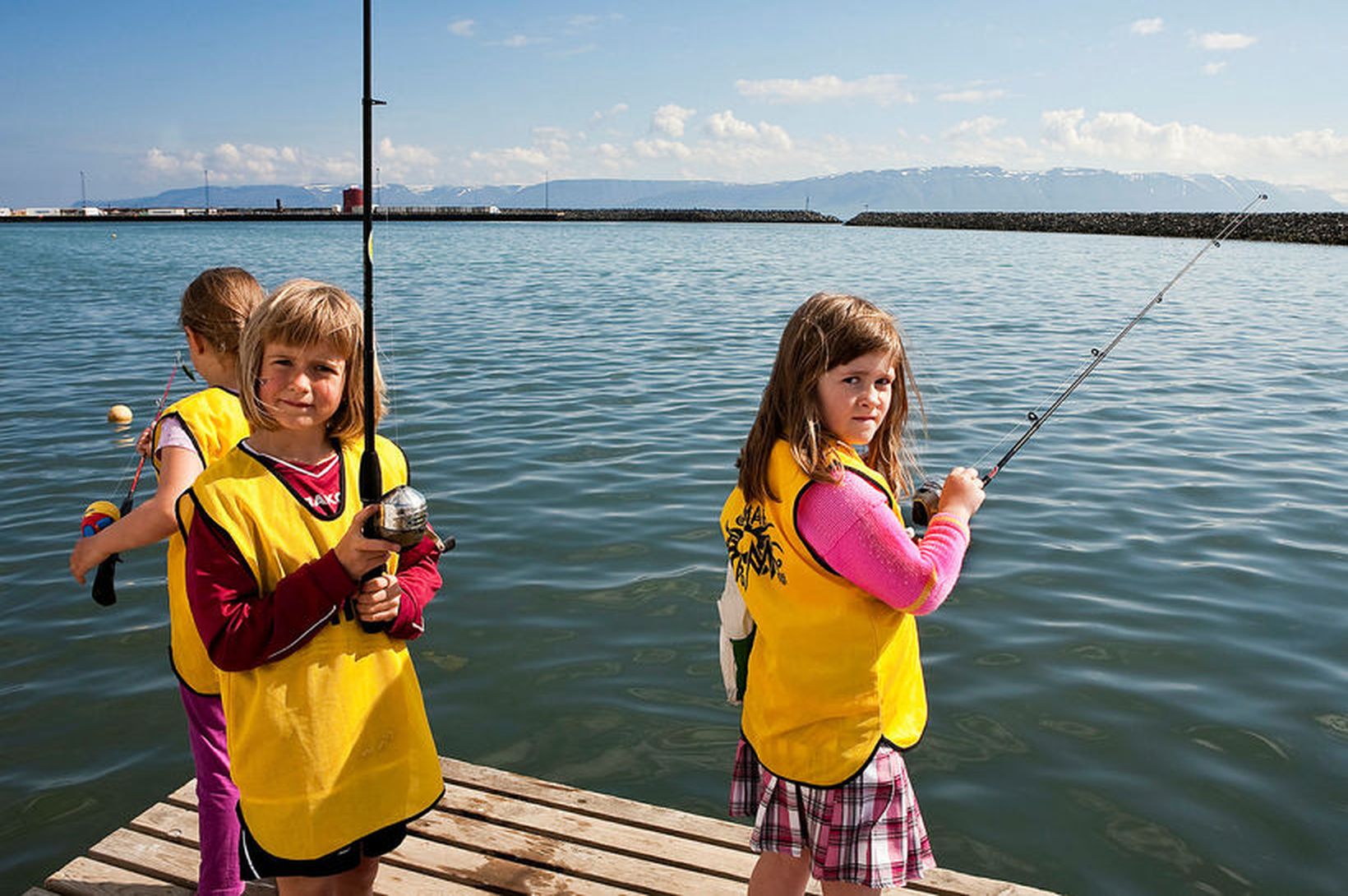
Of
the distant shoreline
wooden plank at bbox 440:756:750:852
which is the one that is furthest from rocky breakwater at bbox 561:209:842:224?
wooden plank at bbox 440:756:750:852

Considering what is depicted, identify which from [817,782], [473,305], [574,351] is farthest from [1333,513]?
[473,305]

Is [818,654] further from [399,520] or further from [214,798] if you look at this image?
[214,798]

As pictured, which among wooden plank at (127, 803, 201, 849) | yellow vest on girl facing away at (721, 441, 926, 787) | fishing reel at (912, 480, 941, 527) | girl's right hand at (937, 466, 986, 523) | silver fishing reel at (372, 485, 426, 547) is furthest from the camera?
wooden plank at (127, 803, 201, 849)

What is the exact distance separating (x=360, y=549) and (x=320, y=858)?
65cm

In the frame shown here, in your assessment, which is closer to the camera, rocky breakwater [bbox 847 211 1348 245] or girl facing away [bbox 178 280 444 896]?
girl facing away [bbox 178 280 444 896]

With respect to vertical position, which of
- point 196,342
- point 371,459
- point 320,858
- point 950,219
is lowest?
point 320,858

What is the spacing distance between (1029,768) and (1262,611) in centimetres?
221

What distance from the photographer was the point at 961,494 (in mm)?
2344

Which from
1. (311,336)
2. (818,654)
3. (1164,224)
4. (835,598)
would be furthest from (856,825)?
(1164,224)

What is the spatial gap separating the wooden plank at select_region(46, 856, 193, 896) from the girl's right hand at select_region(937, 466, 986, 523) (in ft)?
8.08

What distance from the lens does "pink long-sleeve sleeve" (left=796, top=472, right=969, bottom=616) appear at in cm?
210

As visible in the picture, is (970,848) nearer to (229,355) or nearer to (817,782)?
(817,782)

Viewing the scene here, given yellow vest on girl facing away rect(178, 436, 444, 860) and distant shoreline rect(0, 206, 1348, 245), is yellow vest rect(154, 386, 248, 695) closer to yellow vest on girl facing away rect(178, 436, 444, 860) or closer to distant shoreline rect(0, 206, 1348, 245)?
yellow vest on girl facing away rect(178, 436, 444, 860)

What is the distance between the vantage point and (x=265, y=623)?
199 cm
